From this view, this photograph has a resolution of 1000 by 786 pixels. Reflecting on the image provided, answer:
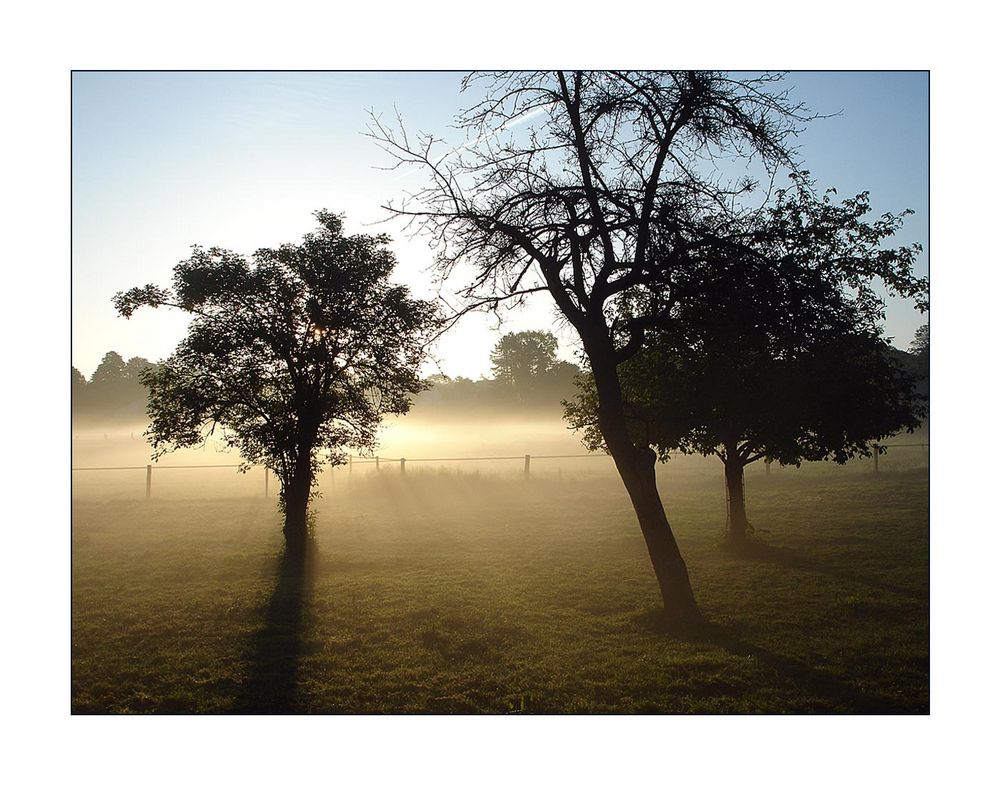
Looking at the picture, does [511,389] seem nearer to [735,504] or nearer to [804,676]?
[735,504]

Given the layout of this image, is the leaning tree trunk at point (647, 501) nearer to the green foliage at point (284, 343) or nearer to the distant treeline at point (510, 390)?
the green foliage at point (284, 343)

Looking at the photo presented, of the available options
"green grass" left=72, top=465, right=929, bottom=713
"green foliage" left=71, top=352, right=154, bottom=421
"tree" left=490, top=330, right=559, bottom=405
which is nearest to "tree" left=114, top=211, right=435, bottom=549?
"green foliage" left=71, top=352, right=154, bottom=421

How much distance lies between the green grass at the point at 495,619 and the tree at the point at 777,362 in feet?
8.75

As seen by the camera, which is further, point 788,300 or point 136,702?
point 788,300

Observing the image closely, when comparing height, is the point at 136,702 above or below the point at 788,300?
below

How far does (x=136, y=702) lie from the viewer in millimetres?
6973

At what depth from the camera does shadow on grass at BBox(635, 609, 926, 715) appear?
674 cm

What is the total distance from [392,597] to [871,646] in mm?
7028

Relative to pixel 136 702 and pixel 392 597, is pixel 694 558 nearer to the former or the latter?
pixel 392 597

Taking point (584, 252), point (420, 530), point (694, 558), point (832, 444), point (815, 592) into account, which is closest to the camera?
point (584, 252)

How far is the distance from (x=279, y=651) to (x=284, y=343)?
21.3 feet

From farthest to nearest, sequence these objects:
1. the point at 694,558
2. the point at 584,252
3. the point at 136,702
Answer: the point at 694,558 → the point at 584,252 → the point at 136,702

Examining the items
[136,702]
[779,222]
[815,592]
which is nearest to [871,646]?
[815,592]
